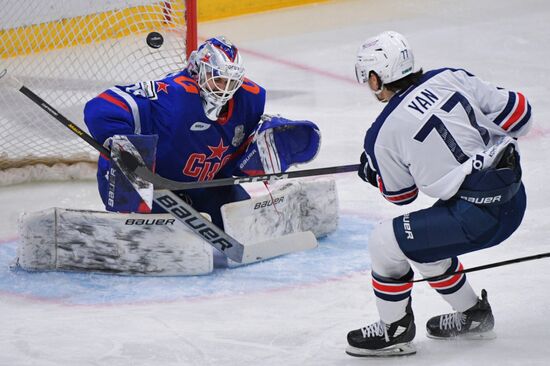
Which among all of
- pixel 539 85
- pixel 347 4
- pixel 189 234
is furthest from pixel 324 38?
pixel 189 234

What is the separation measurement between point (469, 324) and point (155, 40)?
5.87ft

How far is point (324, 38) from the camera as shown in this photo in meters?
7.02

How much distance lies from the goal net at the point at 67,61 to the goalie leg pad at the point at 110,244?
3.46 feet

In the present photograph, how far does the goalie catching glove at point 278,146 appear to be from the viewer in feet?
12.7

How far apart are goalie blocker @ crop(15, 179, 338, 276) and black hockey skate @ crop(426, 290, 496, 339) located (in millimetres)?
820

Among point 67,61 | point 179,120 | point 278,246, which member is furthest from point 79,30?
point 278,246

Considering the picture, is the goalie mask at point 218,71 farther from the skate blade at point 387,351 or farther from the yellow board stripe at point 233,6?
the yellow board stripe at point 233,6

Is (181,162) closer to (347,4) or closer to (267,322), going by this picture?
(267,322)

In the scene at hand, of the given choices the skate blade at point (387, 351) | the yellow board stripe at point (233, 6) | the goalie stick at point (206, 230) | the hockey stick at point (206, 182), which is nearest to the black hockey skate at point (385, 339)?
the skate blade at point (387, 351)

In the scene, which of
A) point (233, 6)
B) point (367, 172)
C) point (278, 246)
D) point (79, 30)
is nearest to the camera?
point (367, 172)

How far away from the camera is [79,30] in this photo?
16.7ft

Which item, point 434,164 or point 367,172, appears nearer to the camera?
point 434,164

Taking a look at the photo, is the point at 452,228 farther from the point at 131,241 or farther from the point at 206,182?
the point at 131,241

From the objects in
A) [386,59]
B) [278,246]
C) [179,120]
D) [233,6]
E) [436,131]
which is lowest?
[233,6]
